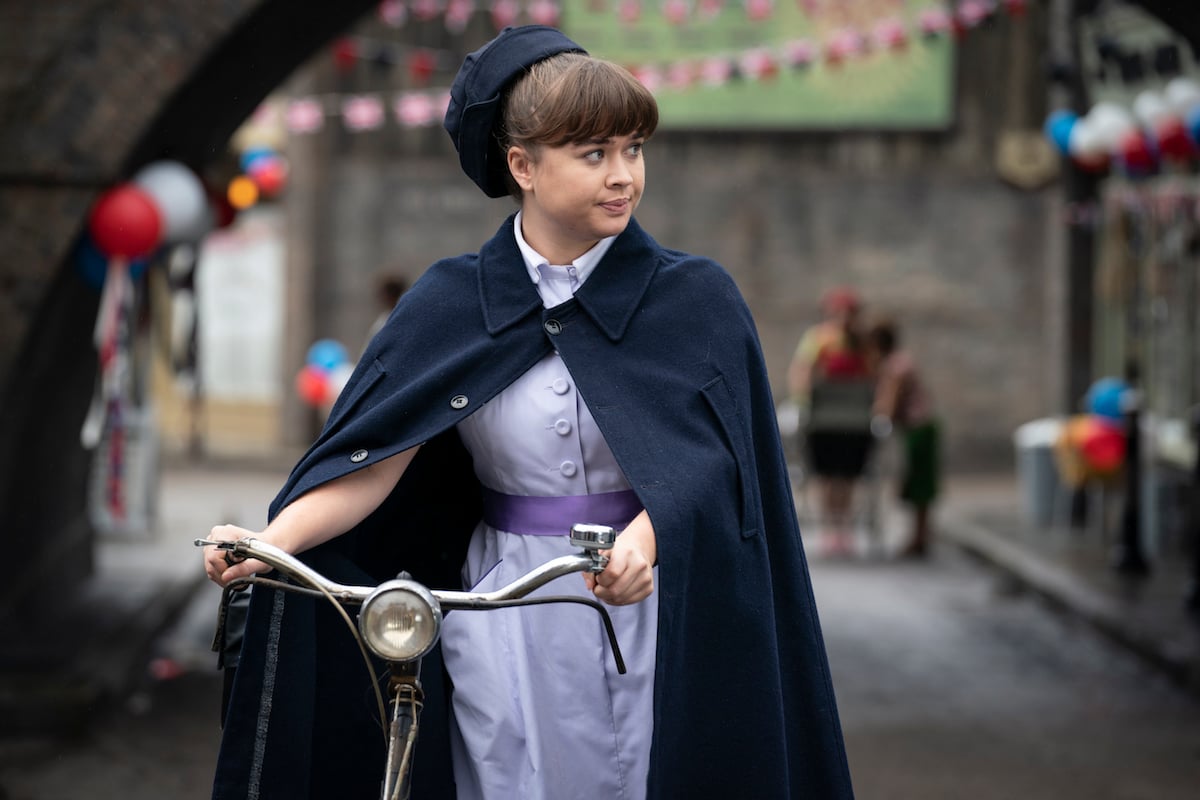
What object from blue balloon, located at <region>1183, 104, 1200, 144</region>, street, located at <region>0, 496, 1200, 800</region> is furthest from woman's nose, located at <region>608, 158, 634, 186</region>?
blue balloon, located at <region>1183, 104, 1200, 144</region>

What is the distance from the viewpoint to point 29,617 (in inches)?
357

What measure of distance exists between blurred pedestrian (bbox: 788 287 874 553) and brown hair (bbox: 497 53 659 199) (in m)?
10.6

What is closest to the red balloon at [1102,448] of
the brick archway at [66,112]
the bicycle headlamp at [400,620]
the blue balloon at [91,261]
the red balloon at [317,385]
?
the red balloon at [317,385]

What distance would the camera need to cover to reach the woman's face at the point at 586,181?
289 centimetres

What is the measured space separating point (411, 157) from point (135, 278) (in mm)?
11095

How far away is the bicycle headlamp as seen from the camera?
2.46 m

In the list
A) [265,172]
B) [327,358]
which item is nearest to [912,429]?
[327,358]

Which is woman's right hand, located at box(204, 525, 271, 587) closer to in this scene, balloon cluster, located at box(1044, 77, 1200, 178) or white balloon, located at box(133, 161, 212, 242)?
white balloon, located at box(133, 161, 212, 242)

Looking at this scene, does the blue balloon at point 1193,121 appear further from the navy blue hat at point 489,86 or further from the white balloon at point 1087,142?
the navy blue hat at point 489,86

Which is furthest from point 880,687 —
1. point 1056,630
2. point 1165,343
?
point 1165,343

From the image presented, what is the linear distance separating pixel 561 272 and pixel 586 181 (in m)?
0.21

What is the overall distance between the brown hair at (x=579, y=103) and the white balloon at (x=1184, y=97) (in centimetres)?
795

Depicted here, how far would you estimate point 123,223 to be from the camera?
7.67m

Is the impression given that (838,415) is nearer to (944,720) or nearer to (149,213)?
(944,720)
